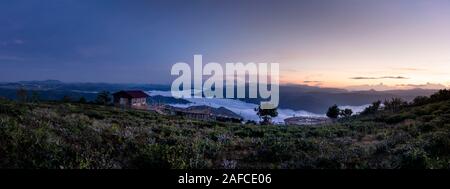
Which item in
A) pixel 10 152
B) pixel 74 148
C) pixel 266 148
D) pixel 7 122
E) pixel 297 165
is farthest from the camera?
pixel 266 148

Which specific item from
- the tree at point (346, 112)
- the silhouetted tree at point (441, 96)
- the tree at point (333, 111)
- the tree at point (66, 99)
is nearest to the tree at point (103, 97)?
the tree at point (66, 99)

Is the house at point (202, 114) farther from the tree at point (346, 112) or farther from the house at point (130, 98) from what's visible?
the tree at point (346, 112)

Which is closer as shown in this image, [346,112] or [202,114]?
[202,114]

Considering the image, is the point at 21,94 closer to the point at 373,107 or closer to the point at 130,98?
the point at 130,98

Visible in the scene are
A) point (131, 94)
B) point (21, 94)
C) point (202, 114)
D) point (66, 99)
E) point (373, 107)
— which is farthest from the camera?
point (131, 94)

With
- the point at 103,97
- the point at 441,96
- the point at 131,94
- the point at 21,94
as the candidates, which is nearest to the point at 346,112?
the point at 441,96

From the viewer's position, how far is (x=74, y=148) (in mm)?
7633

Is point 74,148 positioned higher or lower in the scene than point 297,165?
higher

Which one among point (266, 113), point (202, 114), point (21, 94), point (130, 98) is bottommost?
point (266, 113)

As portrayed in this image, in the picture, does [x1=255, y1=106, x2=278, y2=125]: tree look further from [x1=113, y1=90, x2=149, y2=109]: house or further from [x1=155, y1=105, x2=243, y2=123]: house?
[x1=113, y1=90, x2=149, y2=109]: house
